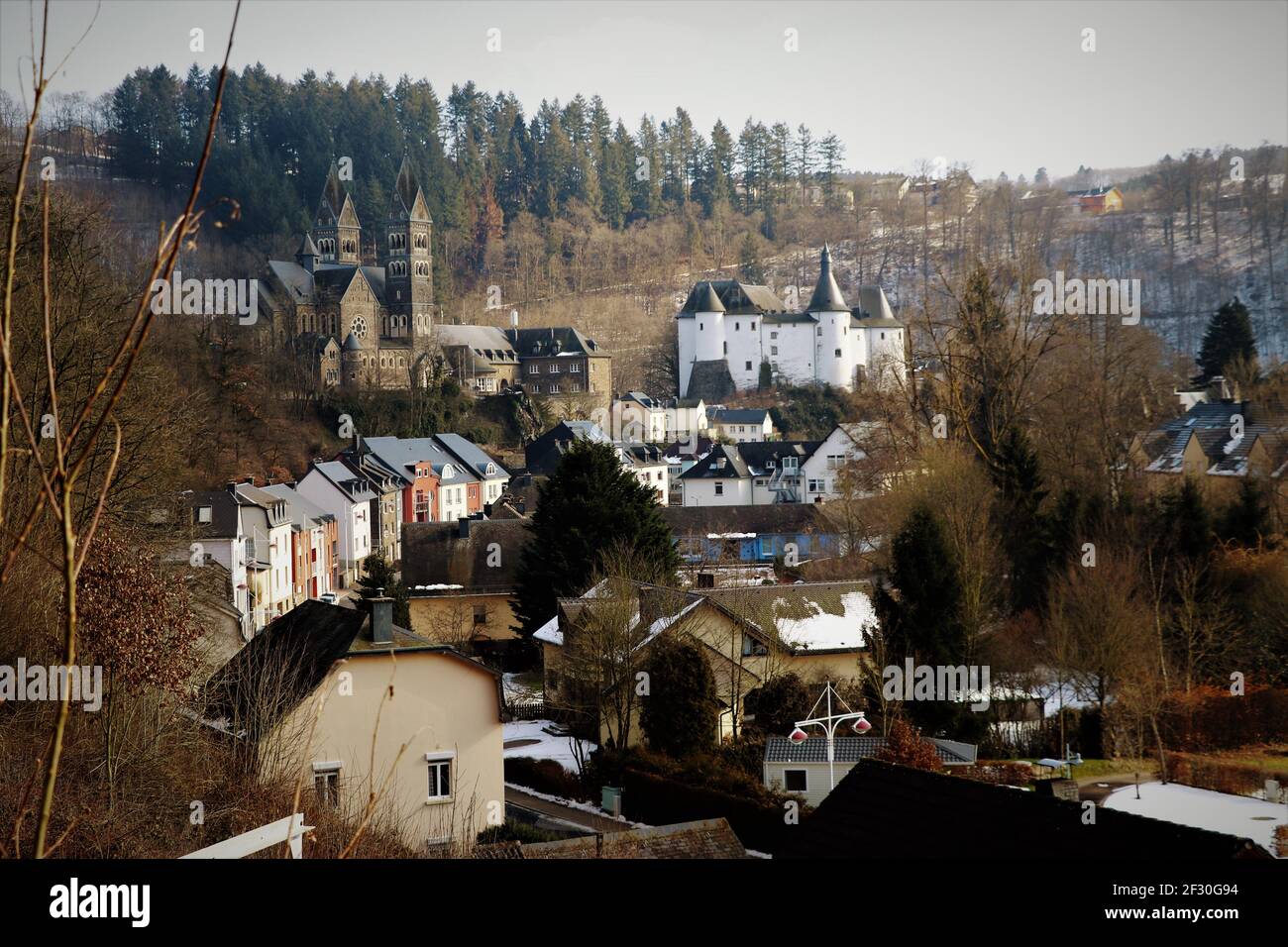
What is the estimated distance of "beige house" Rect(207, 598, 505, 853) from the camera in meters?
8.62

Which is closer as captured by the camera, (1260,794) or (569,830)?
(1260,794)

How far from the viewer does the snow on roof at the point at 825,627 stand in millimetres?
14414

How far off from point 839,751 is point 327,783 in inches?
207

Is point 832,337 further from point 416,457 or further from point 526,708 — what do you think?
point 526,708

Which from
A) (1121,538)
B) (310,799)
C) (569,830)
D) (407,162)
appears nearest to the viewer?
(310,799)

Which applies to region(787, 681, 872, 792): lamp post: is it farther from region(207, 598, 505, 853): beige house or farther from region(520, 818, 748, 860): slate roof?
region(207, 598, 505, 853): beige house

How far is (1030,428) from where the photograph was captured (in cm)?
2247

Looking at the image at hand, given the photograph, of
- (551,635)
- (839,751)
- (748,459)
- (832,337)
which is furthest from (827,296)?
(839,751)

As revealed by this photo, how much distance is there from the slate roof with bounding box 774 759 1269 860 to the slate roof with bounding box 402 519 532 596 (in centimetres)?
1642

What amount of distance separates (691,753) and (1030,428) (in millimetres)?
12434

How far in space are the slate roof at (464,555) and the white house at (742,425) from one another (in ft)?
88.5
